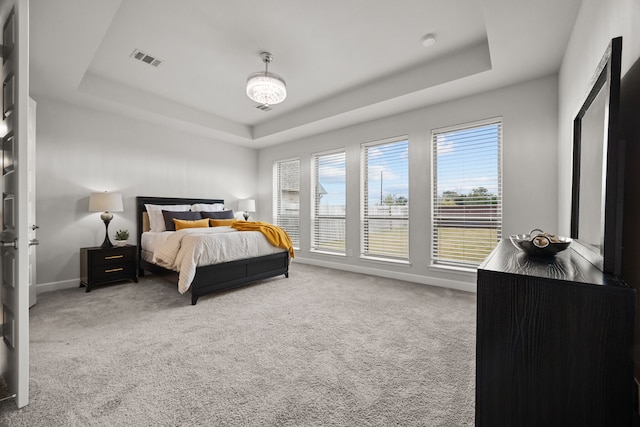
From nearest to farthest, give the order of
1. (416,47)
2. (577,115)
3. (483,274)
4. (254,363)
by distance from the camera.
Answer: (483,274) → (577,115) → (254,363) → (416,47)

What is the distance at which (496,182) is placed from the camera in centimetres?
349

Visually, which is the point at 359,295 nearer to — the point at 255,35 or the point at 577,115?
the point at 577,115

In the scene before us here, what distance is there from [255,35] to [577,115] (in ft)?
9.08

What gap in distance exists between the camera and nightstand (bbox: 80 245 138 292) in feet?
12.1

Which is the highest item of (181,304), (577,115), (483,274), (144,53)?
(144,53)

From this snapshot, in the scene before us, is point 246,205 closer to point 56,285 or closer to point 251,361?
point 56,285

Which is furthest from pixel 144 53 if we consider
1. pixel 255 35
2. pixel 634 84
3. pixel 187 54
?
pixel 634 84

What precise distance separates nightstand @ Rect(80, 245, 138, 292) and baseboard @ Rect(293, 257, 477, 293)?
2.86m

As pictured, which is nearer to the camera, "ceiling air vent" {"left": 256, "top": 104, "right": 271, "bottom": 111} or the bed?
the bed

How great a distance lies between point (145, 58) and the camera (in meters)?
3.19

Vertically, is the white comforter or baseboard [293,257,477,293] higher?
the white comforter

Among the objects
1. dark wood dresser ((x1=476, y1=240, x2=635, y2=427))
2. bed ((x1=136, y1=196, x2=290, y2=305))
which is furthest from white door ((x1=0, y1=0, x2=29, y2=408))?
dark wood dresser ((x1=476, y1=240, x2=635, y2=427))

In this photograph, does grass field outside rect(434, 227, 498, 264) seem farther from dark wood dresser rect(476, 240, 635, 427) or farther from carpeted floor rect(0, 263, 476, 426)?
dark wood dresser rect(476, 240, 635, 427)

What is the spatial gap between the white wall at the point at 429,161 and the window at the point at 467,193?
0.36 feet
